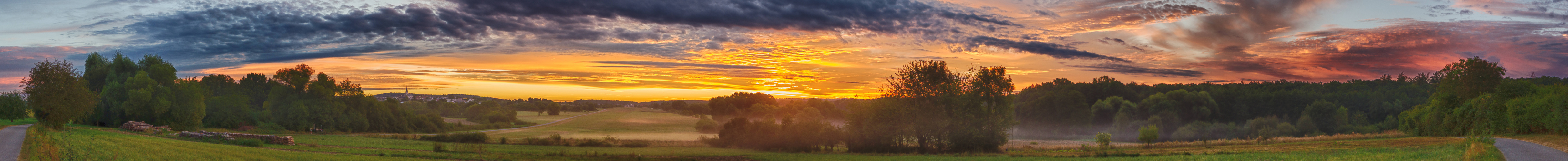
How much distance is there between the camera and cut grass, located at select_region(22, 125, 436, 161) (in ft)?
65.0

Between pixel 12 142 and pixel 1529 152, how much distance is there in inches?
2186

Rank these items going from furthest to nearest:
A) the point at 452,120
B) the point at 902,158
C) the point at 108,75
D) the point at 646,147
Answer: the point at 452,120
the point at 108,75
the point at 646,147
the point at 902,158

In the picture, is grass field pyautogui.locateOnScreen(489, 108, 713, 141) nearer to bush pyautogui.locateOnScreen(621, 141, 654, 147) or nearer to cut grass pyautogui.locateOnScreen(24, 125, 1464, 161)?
bush pyautogui.locateOnScreen(621, 141, 654, 147)

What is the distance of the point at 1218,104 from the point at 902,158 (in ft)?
Answer: 276

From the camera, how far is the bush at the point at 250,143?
29.5 meters

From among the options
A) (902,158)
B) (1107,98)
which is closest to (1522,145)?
(902,158)

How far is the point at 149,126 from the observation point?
44656 mm

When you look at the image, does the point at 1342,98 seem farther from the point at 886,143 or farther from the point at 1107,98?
the point at 886,143

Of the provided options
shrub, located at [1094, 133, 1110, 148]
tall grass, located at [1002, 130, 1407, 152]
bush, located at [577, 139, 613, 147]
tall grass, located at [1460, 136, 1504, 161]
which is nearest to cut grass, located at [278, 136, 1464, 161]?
tall grass, located at [1460, 136, 1504, 161]

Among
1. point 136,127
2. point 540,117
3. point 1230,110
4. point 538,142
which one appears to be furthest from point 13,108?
point 1230,110

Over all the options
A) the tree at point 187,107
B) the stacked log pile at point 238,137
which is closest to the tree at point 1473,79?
the stacked log pile at point 238,137

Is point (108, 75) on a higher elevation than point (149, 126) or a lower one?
higher

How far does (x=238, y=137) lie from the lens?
36438 millimetres

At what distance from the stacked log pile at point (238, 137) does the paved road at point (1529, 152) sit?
46.2 m
